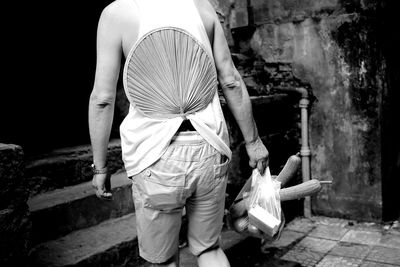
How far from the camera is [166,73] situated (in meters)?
2.24

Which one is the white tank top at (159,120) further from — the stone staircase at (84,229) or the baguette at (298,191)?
the stone staircase at (84,229)

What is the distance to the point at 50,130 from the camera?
5.18 metres

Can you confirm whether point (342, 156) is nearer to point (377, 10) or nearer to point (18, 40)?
point (377, 10)

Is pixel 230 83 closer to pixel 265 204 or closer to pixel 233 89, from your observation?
pixel 233 89

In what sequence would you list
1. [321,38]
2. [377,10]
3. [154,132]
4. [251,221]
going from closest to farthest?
1. [154,132]
2. [251,221]
3. [377,10]
4. [321,38]

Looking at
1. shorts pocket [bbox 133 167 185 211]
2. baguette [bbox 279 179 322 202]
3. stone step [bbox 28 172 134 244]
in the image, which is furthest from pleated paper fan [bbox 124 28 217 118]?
stone step [bbox 28 172 134 244]

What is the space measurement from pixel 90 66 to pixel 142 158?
363cm

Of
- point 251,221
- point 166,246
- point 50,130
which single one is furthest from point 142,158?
point 50,130

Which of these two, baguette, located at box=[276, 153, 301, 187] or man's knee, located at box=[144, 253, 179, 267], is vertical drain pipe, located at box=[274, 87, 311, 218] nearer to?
baguette, located at box=[276, 153, 301, 187]

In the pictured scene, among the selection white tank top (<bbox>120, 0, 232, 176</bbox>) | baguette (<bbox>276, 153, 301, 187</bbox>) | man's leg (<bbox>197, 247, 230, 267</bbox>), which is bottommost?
man's leg (<bbox>197, 247, 230, 267</bbox>)

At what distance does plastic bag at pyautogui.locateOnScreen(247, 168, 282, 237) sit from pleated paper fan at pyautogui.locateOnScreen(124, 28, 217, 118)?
74 centimetres

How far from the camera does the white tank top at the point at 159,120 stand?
2207mm

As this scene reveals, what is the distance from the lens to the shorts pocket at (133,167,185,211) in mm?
2217

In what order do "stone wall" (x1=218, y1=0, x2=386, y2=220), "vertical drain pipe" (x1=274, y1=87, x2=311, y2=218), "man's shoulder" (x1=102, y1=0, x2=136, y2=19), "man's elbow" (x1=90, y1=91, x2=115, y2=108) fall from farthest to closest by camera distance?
"vertical drain pipe" (x1=274, y1=87, x2=311, y2=218) < "stone wall" (x1=218, y1=0, x2=386, y2=220) < "man's elbow" (x1=90, y1=91, x2=115, y2=108) < "man's shoulder" (x1=102, y1=0, x2=136, y2=19)
